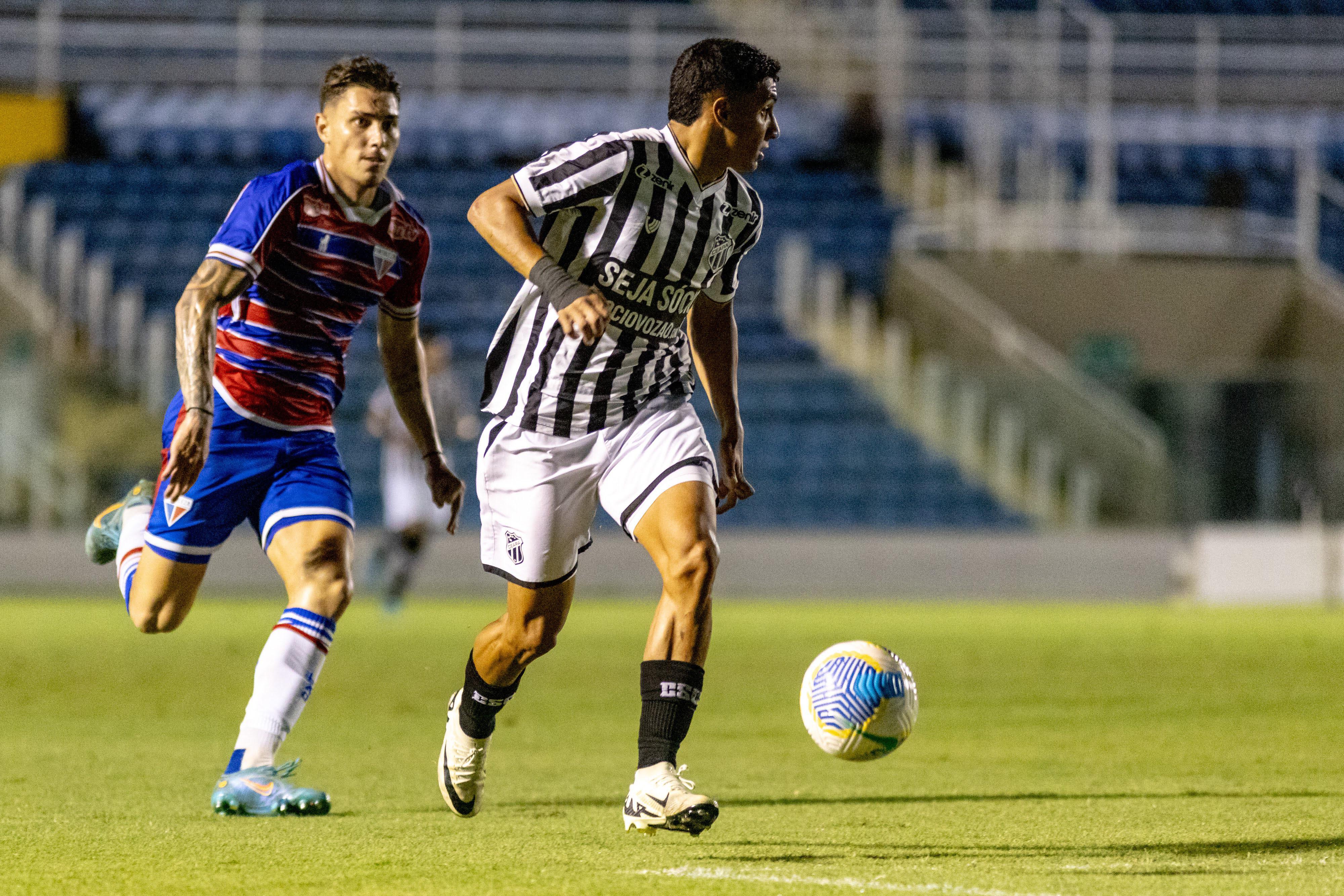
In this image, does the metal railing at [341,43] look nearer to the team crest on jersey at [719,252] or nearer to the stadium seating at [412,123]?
the stadium seating at [412,123]

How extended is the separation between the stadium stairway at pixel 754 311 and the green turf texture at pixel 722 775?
5861 millimetres

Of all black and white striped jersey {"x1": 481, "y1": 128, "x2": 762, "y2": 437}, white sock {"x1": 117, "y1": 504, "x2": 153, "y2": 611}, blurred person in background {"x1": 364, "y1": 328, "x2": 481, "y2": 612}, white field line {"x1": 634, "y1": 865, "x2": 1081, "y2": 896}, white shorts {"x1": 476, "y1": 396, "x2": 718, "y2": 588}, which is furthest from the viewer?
blurred person in background {"x1": 364, "y1": 328, "x2": 481, "y2": 612}

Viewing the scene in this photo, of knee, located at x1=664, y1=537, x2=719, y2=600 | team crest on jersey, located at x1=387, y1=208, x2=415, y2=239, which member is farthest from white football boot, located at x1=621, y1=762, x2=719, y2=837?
team crest on jersey, located at x1=387, y1=208, x2=415, y2=239

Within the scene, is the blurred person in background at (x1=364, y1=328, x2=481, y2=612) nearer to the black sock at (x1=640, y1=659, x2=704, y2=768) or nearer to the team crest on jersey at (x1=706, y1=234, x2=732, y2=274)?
the team crest on jersey at (x1=706, y1=234, x2=732, y2=274)

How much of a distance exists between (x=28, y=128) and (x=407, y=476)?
38.9 ft

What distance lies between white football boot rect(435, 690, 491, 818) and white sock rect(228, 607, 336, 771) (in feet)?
A: 1.51

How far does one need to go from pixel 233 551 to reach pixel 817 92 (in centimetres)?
1149

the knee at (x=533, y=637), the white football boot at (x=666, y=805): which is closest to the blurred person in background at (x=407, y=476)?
the knee at (x=533, y=637)

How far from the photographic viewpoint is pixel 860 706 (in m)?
5.50

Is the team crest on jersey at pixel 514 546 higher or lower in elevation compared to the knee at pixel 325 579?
higher

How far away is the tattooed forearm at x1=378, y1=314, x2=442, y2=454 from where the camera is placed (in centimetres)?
630

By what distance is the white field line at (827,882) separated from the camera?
430 cm

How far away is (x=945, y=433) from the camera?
19.8 metres

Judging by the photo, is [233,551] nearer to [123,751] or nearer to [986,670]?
[986,670]
